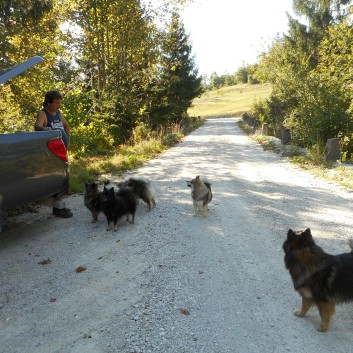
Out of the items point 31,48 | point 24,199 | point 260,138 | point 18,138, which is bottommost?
point 260,138

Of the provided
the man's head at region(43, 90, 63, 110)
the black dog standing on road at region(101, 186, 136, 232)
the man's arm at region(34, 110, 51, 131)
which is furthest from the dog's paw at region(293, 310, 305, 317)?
the man's head at region(43, 90, 63, 110)

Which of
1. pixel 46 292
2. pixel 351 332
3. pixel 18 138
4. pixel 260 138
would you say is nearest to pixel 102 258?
pixel 46 292

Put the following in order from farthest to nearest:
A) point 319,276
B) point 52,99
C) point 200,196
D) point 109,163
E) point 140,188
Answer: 1. point 109,163
2. point 140,188
3. point 200,196
4. point 52,99
5. point 319,276

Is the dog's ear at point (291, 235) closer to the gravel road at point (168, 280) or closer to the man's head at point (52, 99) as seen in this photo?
the gravel road at point (168, 280)

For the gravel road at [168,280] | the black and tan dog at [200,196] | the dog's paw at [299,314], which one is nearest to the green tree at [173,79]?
the black and tan dog at [200,196]

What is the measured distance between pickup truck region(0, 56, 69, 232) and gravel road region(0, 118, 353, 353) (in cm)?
86

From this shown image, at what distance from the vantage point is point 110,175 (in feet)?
30.9

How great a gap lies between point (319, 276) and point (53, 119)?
16.2ft

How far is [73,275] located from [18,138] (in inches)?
72.9

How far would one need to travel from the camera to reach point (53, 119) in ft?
19.0

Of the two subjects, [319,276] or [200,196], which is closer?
[319,276]

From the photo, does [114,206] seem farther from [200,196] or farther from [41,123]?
[41,123]

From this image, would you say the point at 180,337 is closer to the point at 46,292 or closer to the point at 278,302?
the point at 278,302

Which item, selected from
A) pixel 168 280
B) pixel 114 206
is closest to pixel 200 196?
pixel 114 206
